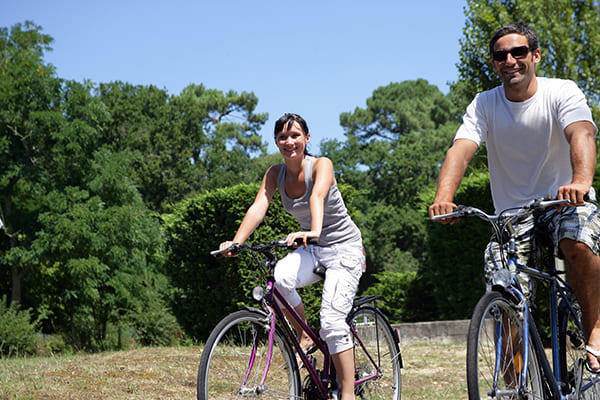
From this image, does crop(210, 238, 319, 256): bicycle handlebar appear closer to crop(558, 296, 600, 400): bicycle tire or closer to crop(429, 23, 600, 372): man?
crop(429, 23, 600, 372): man

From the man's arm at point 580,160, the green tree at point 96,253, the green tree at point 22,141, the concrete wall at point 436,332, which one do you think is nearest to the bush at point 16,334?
the green tree at point 96,253

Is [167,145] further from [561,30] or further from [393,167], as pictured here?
[561,30]

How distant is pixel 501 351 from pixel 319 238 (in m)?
1.52

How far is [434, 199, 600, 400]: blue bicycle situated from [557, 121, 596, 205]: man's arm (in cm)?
6

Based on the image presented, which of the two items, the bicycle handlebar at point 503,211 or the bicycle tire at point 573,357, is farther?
the bicycle tire at point 573,357

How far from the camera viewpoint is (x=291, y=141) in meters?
4.33

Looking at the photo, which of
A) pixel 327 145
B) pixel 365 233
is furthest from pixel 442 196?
pixel 327 145

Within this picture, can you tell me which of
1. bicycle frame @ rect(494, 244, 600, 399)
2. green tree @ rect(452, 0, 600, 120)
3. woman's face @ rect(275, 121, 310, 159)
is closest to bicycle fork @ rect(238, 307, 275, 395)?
woman's face @ rect(275, 121, 310, 159)

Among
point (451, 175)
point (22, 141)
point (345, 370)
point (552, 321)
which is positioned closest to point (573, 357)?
point (552, 321)

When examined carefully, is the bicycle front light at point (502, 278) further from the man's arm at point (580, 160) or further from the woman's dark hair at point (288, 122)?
the woman's dark hair at point (288, 122)

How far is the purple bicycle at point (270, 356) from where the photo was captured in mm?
3711

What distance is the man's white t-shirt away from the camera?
3.61 meters

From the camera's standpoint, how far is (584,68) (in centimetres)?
1798

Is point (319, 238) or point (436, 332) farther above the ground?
point (319, 238)
